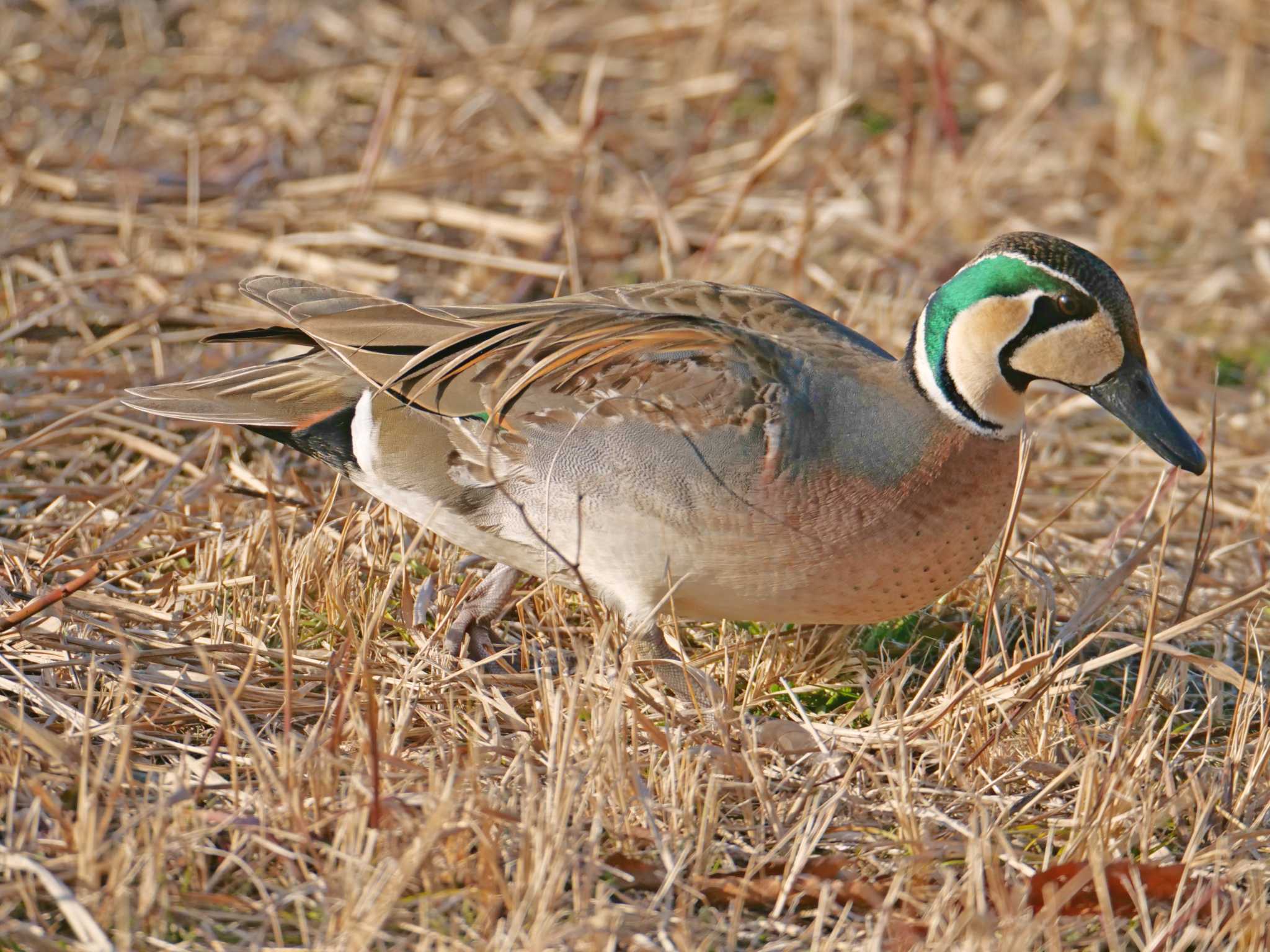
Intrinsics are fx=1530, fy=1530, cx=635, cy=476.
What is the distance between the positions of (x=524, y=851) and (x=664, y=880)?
0.25 m

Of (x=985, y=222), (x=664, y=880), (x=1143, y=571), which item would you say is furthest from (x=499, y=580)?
(x=985, y=222)

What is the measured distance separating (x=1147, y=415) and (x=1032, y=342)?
0.96 feet

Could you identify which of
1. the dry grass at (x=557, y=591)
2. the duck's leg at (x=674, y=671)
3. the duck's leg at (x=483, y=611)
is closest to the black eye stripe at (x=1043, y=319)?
the dry grass at (x=557, y=591)

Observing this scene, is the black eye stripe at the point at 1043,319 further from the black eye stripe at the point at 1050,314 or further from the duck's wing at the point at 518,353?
the duck's wing at the point at 518,353

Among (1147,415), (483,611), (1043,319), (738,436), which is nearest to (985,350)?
(1043,319)

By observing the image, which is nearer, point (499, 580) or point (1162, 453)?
point (1162, 453)

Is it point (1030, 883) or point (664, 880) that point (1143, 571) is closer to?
point (1030, 883)

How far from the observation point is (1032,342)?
3055 mm

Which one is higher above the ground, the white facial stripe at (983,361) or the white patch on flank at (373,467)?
the white facial stripe at (983,361)

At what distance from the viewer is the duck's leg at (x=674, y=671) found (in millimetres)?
3018

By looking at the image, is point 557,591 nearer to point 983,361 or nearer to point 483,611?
point 483,611

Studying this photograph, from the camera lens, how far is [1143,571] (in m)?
3.93

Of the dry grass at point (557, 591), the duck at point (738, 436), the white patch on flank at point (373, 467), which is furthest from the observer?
the white patch on flank at point (373, 467)

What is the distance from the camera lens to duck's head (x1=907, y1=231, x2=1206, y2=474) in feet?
9.87
